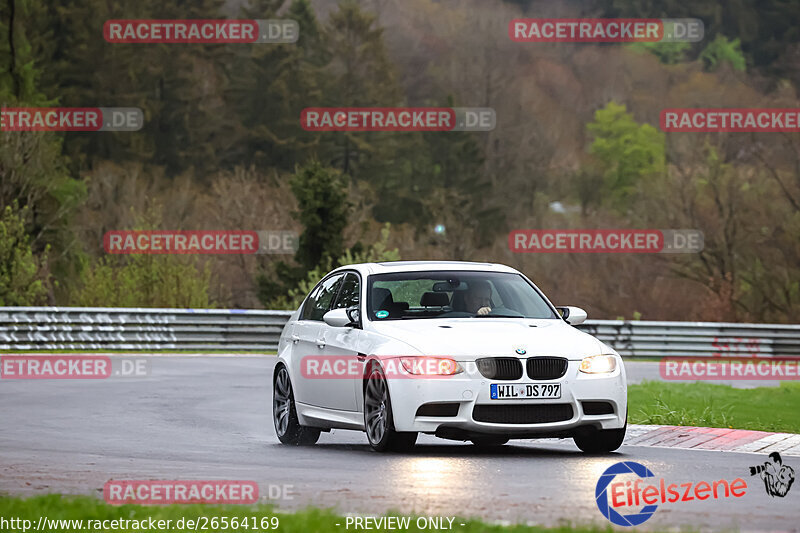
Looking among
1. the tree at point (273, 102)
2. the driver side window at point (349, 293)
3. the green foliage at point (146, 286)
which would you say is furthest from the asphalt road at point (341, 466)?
the tree at point (273, 102)

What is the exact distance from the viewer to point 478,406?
1238 cm

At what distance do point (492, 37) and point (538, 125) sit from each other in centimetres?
725

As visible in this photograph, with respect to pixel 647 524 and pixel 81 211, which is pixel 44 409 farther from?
pixel 81 211

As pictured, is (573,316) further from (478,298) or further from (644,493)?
(644,493)

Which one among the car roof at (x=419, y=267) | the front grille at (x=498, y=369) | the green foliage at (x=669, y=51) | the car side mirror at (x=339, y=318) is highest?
the green foliage at (x=669, y=51)

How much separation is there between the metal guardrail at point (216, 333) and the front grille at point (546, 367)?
20.8 meters

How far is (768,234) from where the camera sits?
60.3 m

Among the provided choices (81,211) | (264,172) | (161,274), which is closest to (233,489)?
(161,274)

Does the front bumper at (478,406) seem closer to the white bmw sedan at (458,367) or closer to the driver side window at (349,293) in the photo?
the white bmw sedan at (458,367)

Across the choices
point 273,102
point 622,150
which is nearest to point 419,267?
point 273,102

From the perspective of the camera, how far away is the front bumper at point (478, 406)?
485 inches

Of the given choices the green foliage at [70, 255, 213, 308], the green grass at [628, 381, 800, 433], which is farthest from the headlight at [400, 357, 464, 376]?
the green foliage at [70, 255, 213, 308]

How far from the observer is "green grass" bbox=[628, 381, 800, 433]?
52.3ft

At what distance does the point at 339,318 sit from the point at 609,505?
470 cm
